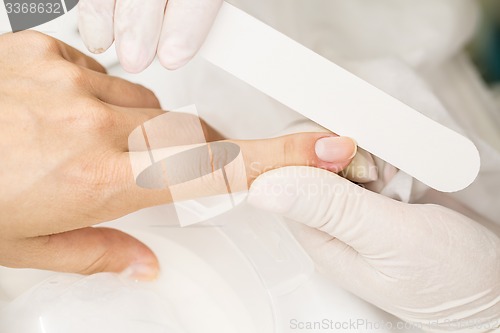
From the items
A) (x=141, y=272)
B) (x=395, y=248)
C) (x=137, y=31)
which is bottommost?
(x=141, y=272)

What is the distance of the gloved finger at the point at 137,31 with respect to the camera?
0.54m

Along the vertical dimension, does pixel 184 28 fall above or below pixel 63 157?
above

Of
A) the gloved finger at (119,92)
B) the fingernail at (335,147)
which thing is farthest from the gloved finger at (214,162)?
the gloved finger at (119,92)

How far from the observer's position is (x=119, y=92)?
614 mm

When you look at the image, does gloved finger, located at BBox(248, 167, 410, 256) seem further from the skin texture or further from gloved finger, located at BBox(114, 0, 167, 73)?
gloved finger, located at BBox(114, 0, 167, 73)

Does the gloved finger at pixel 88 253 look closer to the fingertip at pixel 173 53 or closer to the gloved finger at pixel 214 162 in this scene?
the gloved finger at pixel 214 162

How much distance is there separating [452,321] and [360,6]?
1.40ft

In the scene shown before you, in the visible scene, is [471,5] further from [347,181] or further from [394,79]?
[347,181]

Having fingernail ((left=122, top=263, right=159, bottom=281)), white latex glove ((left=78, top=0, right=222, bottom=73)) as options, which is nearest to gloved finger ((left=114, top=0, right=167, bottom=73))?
white latex glove ((left=78, top=0, right=222, bottom=73))

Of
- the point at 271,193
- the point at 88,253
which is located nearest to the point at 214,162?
the point at 271,193

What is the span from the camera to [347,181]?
1.71 feet

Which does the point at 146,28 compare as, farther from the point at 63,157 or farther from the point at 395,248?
the point at 395,248

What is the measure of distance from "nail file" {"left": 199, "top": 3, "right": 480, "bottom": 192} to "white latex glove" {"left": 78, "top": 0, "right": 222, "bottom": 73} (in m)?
0.02

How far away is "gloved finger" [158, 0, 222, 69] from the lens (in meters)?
0.50
